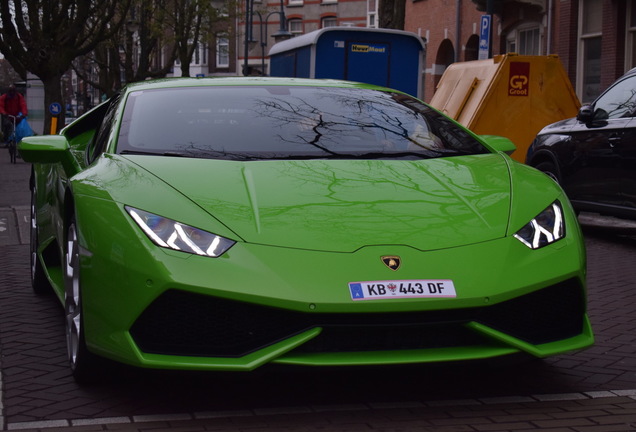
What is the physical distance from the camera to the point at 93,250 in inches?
163

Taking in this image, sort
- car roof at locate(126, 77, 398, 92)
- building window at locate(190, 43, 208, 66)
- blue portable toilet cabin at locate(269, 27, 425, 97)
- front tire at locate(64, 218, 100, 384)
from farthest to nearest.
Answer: building window at locate(190, 43, 208, 66) < blue portable toilet cabin at locate(269, 27, 425, 97) < car roof at locate(126, 77, 398, 92) < front tire at locate(64, 218, 100, 384)

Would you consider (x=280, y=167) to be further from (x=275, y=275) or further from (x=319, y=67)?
(x=319, y=67)

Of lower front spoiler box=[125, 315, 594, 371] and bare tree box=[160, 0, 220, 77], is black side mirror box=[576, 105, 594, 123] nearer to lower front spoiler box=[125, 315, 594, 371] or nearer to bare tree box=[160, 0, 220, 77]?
lower front spoiler box=[125, 315, 594, 371]

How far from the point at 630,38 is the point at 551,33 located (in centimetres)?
371

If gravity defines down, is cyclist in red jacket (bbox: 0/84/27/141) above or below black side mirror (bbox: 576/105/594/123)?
below

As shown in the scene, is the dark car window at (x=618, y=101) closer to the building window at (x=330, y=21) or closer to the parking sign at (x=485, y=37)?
the parking sign at (x=485, y=37)

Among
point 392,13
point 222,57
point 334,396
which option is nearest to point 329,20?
→ point 222,57

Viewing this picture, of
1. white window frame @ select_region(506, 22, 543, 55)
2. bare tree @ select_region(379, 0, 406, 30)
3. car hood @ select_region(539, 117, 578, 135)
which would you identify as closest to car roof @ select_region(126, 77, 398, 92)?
car hood @ select_region(539, 117, 578, 135)

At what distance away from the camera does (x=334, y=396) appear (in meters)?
4.30

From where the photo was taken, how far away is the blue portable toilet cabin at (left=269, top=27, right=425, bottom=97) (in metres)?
17.8

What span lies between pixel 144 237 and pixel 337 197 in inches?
31.4

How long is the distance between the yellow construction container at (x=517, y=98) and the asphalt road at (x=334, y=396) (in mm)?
9686

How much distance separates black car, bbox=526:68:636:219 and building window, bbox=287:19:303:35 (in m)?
62.2

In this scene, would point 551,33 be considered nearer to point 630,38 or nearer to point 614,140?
point 630,38
